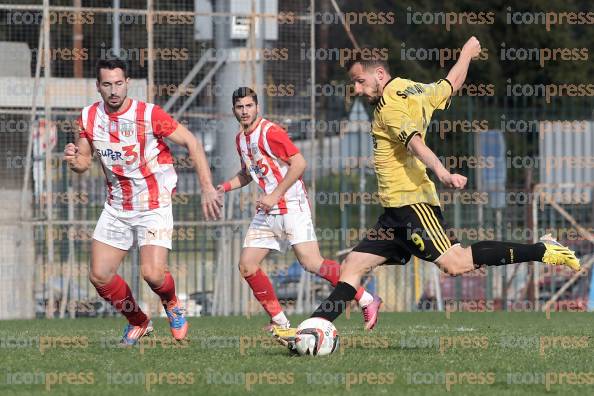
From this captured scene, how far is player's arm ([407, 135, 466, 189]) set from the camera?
8359mm

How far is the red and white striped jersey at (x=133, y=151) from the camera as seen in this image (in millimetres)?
10055

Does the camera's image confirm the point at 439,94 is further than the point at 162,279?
No

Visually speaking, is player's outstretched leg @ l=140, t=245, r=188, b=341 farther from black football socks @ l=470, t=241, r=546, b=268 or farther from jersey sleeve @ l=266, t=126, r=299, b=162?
black football socks @ l=470, t=241, r=546, b=268

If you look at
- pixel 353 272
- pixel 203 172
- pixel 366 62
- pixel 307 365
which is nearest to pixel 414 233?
pixel 353 272

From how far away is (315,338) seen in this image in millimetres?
8758

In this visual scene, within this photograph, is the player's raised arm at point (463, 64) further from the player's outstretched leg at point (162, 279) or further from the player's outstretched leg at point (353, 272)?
the player's outstretched leg at point (162, 279)

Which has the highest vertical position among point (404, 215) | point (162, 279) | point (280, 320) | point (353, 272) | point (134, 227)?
point (404, 215)

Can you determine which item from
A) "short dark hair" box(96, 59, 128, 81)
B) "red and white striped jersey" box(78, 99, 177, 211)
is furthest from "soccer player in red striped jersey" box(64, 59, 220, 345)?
"short dark hair" box(96, 59, 128, 81)

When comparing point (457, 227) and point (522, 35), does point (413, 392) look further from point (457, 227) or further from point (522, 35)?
point (522, 35)

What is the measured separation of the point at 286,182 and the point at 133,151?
1339 millimetres

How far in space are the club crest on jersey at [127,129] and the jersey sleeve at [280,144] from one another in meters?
1.69

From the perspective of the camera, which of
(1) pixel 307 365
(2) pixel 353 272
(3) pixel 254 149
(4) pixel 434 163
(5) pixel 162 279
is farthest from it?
(3) pixel 254 149

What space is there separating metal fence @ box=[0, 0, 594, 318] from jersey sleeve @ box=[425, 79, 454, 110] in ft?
27.8

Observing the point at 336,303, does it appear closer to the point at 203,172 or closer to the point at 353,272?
the point at 353,272
